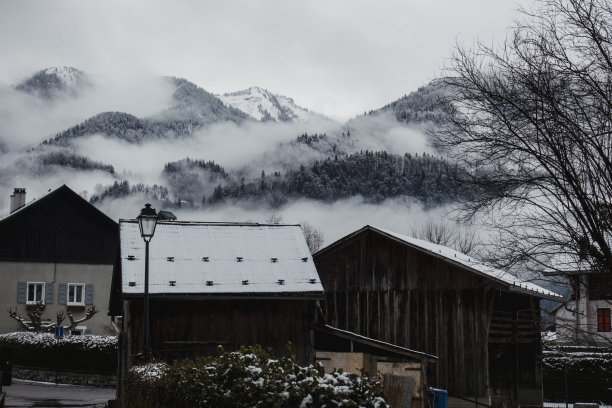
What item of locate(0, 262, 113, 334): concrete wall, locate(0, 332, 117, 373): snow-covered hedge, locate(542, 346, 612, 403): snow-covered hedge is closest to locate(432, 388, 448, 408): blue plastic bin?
locate(542, 346, 612, 403): snow-covered hedge

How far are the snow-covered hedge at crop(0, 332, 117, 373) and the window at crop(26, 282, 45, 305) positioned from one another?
11.2 metres

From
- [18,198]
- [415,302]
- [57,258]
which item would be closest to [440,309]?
[415,302]

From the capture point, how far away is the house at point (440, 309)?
25.9 metres

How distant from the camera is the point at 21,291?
168 ft

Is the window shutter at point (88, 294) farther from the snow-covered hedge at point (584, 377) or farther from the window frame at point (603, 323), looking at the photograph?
the window frame at point (603, 323)

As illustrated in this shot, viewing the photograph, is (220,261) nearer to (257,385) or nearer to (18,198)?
(257,385)

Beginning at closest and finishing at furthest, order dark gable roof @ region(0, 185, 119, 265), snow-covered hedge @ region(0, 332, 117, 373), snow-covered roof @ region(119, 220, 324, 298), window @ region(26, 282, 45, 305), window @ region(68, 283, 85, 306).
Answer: snow-covered roof @ region(119, 220, 324, 298) < snow-covered hedge @ region(0, 332, 117, 373) < window @ region(26, 282, 45, 305) < dark gable roof @ region(0, 185, 119, 265) < window @ region(68, 283, 85, 306)

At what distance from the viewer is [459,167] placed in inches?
463

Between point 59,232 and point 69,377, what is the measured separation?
1670cm

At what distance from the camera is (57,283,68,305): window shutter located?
52.2m

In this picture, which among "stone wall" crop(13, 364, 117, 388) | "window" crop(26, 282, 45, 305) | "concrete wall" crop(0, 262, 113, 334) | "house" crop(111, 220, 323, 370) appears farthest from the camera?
"window" crop(26, 282, 45, 305)

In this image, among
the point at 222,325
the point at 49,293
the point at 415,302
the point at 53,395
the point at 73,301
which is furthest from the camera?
the point at 73,301

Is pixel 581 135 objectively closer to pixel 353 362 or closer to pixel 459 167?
pixel 459 167

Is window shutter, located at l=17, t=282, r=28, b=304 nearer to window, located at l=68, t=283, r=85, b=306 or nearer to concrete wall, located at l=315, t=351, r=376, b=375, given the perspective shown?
window, located at l=68, t=283, r=85, b=306
